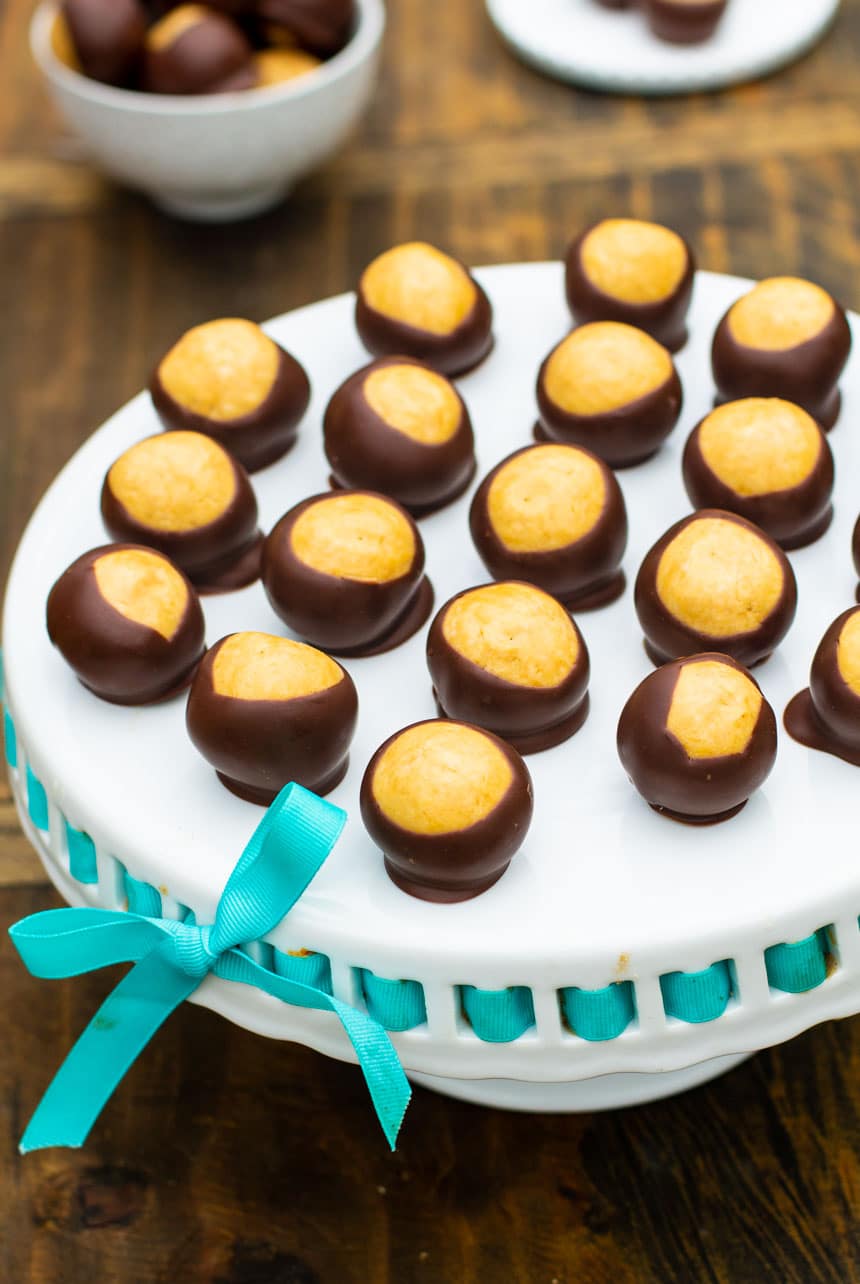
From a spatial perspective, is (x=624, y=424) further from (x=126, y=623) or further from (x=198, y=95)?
(x=198, y=95)

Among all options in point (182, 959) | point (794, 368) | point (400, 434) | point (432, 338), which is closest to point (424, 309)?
point (432, 338)

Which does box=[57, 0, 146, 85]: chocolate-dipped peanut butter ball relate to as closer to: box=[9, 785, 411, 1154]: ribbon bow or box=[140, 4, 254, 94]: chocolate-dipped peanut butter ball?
box=[140, 4, 254, 94]: chocolate-dipped peanut butter ball

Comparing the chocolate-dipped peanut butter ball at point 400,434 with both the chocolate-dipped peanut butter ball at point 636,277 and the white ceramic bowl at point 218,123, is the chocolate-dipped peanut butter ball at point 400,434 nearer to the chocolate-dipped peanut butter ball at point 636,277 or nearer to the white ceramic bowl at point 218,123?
the chocolate-dipped peanut butter ball at point 636,277

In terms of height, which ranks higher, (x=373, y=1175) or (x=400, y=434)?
(x=400, y=434)

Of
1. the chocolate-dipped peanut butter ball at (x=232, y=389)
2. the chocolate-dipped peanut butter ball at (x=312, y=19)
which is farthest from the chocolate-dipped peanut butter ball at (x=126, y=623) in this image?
the chocolate-dipped peanut butter ball at (x=312, y=19)

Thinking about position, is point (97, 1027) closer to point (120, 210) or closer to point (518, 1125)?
point (518, 1125)

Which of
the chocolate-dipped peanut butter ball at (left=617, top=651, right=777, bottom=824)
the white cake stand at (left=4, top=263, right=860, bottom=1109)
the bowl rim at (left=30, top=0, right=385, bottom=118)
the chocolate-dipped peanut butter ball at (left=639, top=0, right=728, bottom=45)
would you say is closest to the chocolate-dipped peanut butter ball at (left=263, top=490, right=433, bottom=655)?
the white cake stand at (left=4, top=263, right=860, bottom=1109)

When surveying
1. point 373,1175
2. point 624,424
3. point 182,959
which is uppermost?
point 624,424
